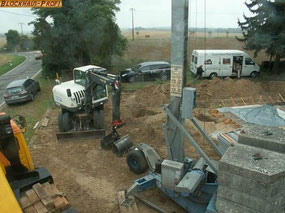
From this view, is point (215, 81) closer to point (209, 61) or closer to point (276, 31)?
point (209, 61)

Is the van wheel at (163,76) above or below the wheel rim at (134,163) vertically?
above

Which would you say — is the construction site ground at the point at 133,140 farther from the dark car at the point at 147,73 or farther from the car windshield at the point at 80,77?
the dark car at the point at 147,73

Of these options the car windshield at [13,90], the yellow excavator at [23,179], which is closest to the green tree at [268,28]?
the car windshield at [13,90]

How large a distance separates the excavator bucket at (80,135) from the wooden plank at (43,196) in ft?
22.4

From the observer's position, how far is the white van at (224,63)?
21.0m

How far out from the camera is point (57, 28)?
74.5ft

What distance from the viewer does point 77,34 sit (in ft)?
75.2

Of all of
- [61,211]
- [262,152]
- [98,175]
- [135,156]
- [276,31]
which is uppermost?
[276,31]

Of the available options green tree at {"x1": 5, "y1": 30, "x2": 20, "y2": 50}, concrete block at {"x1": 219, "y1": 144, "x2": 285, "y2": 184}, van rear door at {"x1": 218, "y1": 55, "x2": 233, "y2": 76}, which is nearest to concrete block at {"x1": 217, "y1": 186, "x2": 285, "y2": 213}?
concrete block at {"x1": 219, "y1": 144, "x2": 285, "y2": 184}

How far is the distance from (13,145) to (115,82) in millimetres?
5465

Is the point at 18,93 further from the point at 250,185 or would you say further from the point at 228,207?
the point at 250,185

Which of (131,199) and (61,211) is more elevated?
(61,211)

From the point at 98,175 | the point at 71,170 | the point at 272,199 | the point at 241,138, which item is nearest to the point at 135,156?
the point at 98,175

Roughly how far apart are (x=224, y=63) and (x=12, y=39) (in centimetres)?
6696
